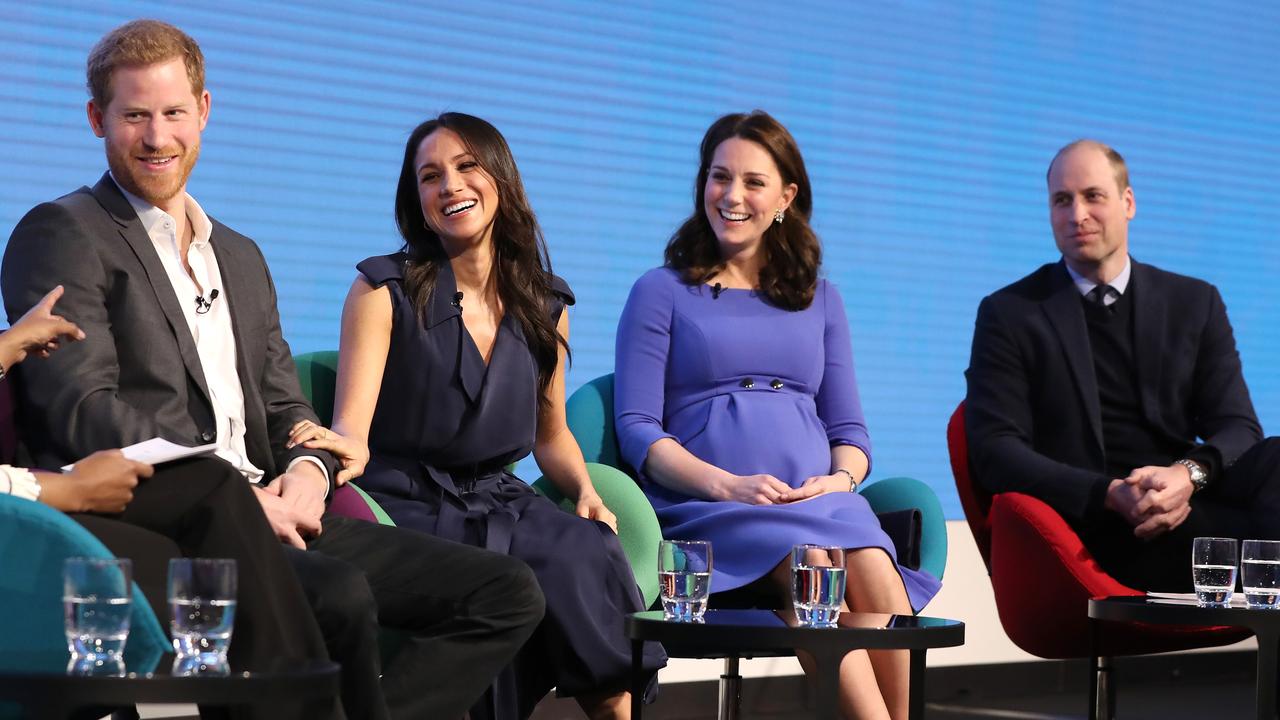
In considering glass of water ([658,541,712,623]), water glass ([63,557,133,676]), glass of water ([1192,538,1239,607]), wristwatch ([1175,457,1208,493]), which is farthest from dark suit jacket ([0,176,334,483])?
wristwatch ([1175,457,1208,493])

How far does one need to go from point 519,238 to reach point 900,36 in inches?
92.6

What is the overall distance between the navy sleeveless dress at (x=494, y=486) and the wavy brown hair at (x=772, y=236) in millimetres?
738

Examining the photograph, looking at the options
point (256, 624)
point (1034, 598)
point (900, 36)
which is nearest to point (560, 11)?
point (900, 36)

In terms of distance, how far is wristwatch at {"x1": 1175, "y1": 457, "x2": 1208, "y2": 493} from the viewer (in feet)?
12.5

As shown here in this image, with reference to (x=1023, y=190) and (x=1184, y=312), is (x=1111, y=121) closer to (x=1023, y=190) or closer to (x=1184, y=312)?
(x=1023, y=190)

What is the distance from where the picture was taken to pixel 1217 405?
404 centimetres

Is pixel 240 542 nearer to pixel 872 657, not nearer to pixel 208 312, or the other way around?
pixel 208 312

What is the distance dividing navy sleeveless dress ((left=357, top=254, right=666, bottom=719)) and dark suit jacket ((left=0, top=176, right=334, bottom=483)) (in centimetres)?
34

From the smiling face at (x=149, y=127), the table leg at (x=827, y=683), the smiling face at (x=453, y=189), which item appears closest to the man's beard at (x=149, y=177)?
the smiling face at (x=149, y=127)

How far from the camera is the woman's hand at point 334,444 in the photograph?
110 inches

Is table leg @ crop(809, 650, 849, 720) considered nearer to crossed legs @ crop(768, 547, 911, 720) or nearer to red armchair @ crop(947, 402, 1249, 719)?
crossed legs @ crop(768, 547, 911, 720)

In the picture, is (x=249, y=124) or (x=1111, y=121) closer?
(x=249, y=124)

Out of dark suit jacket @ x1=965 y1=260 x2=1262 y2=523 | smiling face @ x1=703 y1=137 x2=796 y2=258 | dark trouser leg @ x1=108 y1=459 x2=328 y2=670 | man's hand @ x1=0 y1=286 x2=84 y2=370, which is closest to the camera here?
dark trouser leg @ x1=108 y1=459 x2=328 y2=670

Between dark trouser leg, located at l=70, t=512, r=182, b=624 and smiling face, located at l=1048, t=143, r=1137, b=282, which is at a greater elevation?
smiling face, located at l=1048, t=143, r=1137, b=282
